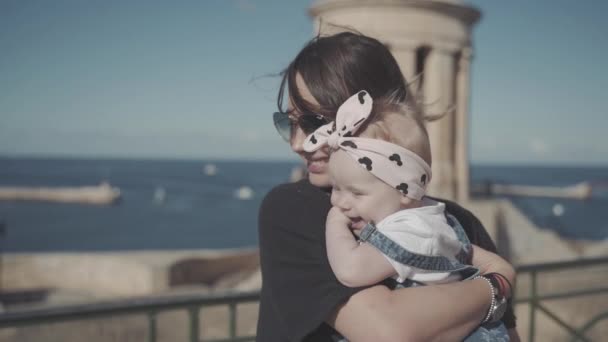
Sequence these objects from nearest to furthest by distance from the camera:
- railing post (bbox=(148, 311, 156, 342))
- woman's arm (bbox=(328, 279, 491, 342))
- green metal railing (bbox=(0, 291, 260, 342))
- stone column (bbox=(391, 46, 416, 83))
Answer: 1. woman's arm (bbox=(328, 279, 491, 342))
2. green metal railing (bbox=(0, 291, 260, 342))
3. railing post (bbox=(148, 311, 156, 342))
4. stone column (bbox=(391, 46, 416, 83))

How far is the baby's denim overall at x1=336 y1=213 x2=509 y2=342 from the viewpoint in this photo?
143cm

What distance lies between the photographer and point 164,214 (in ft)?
241

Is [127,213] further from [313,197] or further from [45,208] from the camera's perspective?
[313,197]

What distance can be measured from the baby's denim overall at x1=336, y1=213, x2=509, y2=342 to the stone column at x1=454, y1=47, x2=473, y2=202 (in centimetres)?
1221

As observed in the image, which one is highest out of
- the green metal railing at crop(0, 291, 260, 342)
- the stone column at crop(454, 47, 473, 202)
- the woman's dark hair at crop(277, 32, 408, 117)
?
the woman's dark hair at crop(277, 32, 408, 117)

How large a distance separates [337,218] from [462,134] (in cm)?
1287

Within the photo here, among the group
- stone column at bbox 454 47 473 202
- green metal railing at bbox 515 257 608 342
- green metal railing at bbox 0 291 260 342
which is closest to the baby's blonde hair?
green metal railing at bbox 0 291 260 342

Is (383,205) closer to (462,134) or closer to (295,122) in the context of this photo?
(295,122)

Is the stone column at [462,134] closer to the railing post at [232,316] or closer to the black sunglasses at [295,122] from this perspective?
the railing post at [232,316]

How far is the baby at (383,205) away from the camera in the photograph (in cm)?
143

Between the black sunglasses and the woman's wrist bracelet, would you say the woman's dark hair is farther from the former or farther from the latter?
the woman's wrist bracelet

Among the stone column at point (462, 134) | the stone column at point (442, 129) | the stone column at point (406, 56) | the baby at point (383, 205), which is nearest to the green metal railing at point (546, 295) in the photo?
the baby at point (383, 205)

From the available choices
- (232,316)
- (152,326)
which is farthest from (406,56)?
(152,326)

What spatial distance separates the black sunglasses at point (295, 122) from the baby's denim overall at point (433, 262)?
36 cm
